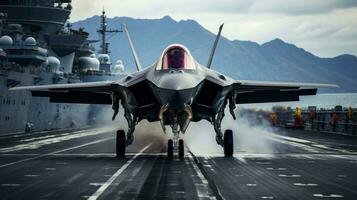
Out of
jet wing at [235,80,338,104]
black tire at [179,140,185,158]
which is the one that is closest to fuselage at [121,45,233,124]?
black tire at [179,140,185,158]

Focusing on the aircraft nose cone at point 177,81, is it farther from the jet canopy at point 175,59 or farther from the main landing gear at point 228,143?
the main landing gear at point 228,143

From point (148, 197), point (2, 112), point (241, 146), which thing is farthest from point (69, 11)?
point (148, 197)

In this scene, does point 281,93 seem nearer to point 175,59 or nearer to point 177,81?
point 175,59

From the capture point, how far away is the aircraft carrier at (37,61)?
46.8 metres

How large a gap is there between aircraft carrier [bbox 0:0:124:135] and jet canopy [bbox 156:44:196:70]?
85.1 feet

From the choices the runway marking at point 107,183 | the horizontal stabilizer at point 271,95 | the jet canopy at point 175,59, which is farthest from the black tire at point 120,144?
the horizontal stabilizer at point 271,95

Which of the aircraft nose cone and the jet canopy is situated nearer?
the aircraft nose cone

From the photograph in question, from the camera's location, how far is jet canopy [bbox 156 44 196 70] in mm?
20547

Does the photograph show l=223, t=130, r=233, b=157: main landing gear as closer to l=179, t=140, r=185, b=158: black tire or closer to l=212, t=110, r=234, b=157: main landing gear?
l=212, t=110, r=234, b=157: main landing gear

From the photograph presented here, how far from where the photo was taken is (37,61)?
56.9 meters

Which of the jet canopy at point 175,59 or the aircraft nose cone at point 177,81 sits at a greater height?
the jet canopy at point 175,59

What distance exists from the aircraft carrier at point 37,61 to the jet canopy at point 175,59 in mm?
25944

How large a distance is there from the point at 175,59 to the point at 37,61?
38.9m

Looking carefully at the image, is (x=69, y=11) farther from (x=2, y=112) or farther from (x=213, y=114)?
(x=213, y=114)
